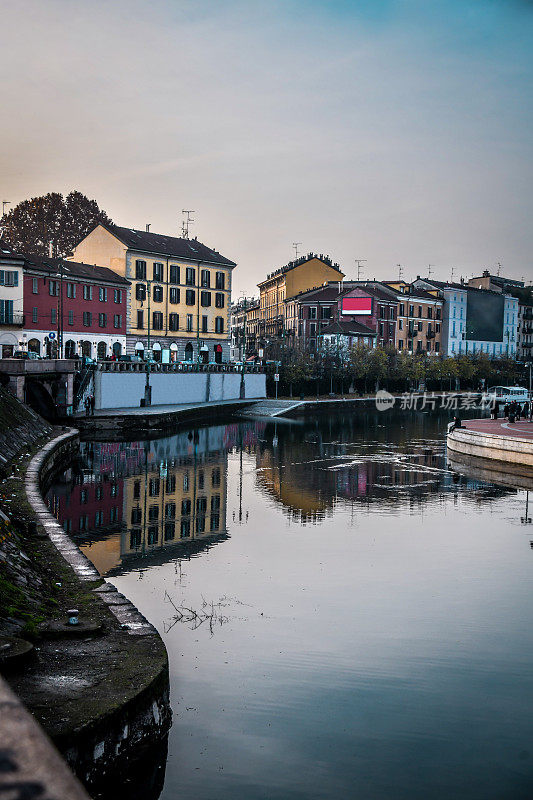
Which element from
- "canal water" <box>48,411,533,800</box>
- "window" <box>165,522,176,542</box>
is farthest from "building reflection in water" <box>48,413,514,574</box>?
"canal water" <box>48,411,533,800</box>

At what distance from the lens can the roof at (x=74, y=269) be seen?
60.0m

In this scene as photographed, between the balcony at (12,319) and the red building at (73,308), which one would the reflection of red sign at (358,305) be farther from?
the balcony at (12,319)

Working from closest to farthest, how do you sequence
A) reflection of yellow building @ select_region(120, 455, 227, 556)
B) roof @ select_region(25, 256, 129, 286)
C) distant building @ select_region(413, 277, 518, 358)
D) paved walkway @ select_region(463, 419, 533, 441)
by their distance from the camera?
reflection of yellow building @ select_region(120, 455, 227, 556)
paved walkway @ select_region(463, 419, 533, 441)
roof @ select_region(25, 256, 129, 286)
distant building @ select_region(413, 277, 518, 358)

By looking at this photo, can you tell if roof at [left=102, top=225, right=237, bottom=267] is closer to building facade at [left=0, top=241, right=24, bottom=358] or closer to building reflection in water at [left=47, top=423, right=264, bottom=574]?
building facade at [left=0, top=241, right=24, bottom=358]

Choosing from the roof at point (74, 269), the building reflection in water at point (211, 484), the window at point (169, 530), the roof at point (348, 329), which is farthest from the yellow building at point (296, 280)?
the window at point (169, 530)

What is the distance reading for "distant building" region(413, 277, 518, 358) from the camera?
382 feet

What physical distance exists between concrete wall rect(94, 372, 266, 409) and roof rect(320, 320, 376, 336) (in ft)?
70.2

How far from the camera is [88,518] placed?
80.2 feet

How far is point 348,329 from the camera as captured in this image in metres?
94.6

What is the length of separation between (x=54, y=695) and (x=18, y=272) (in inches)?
2097

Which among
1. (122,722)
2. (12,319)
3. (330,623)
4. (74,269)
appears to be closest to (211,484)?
(330,623)

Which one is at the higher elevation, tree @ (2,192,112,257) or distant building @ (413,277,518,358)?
tree @ (2,192,112,257)

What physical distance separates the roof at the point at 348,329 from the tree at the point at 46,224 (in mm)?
29472

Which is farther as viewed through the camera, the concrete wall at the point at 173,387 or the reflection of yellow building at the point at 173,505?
the concrete wall at the point at 173,387
